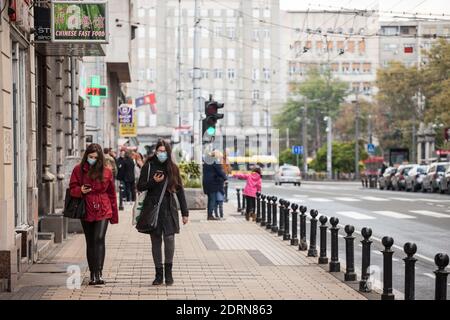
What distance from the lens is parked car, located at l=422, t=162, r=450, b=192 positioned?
5515 cm

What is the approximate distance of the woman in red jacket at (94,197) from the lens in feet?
43.2

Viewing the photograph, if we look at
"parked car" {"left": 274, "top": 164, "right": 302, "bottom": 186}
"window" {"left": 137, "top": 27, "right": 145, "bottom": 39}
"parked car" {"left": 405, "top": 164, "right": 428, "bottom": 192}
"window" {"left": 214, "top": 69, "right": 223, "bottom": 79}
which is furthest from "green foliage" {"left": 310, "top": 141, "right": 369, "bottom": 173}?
"parked car" {"left": 405, "top": 164, "right": 428, "bottom": 192}

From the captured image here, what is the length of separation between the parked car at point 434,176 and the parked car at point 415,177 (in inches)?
50.0

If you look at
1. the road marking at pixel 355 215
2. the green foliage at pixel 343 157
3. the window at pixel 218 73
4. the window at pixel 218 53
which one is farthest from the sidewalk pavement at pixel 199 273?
the window at pixel 218 73

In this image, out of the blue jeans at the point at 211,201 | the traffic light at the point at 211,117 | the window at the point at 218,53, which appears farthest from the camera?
the window at the point at 218,53

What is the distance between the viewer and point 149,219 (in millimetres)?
13008

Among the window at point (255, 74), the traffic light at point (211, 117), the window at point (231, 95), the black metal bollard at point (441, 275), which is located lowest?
the black metal bollard at point (441, 275)

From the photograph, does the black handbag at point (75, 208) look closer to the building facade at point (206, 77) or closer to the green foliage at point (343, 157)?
the green foliage at point (343, 157)

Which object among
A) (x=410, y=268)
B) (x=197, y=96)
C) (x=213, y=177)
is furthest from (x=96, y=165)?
(x=197, y=96)

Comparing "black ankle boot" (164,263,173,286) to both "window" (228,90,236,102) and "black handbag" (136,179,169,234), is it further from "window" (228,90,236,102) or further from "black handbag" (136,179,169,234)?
"window" (228,90,236,102)

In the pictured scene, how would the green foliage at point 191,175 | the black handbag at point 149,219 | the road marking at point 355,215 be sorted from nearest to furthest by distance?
the black handbag at point 149,219 → the road marking at point 355,215 → the green foliage at point 191,175

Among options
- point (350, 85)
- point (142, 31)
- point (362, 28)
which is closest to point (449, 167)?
point (362, 28)

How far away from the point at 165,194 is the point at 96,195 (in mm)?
847

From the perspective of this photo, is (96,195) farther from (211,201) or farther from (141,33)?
(141,33)
